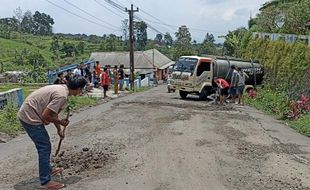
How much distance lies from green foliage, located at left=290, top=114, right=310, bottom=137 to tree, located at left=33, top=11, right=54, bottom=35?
100m

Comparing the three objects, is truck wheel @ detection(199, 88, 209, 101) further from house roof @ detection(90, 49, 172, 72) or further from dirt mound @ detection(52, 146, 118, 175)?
house roof @ detection(90, 49, 172, 72)

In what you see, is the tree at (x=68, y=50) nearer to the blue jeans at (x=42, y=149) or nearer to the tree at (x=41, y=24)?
the tree at (x=41, y=24)

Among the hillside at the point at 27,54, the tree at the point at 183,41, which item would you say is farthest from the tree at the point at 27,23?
the tree at the point at 183,41

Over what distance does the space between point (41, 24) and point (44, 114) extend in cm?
10985

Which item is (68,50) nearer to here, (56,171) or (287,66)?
(287,66)

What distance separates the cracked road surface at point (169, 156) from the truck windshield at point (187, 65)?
10.1 m

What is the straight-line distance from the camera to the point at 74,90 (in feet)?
23.3

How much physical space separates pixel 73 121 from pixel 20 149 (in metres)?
4.58

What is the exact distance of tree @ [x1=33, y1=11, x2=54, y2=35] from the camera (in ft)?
360

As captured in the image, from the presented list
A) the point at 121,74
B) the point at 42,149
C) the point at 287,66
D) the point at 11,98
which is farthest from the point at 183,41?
the point at 42,149

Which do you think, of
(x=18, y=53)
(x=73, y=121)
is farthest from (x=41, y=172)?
(x=18, y=53)

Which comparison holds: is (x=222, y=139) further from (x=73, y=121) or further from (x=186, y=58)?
(x=186, y=58)

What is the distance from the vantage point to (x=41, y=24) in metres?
112

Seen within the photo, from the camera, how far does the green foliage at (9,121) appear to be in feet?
41.0
